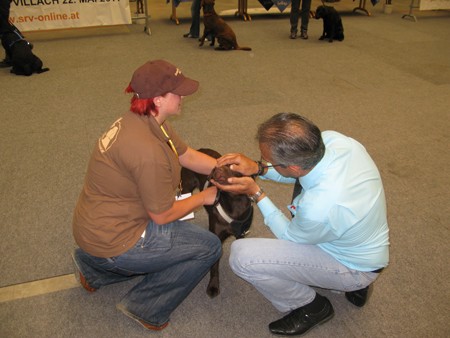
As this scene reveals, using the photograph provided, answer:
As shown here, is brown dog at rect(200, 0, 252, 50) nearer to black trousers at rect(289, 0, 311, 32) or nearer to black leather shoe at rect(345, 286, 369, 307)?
black trousers at rect(289, 0, 311, 32)

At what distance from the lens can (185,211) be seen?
162 centimetres

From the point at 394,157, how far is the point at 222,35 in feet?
10.4

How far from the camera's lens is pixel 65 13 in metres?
5.72

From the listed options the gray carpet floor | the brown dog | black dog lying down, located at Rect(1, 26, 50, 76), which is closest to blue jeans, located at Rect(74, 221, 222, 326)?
the gray carpet floor

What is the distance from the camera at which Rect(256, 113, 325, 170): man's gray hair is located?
1.37 meters

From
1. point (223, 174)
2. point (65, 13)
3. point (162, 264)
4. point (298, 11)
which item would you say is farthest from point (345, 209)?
point (65, 13)

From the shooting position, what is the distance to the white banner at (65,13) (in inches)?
218

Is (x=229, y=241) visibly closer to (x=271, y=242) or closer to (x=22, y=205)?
(x=271, y=242)

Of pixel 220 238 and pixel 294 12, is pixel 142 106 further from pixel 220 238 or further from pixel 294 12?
pixel 294 12

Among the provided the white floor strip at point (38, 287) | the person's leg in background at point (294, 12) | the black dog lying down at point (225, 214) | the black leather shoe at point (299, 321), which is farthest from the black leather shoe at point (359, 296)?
the person's leg in background at point (294, 12)

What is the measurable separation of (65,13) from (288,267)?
5594 mm

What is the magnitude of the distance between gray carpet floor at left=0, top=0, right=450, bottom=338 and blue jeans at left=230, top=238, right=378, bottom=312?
273 millimetres

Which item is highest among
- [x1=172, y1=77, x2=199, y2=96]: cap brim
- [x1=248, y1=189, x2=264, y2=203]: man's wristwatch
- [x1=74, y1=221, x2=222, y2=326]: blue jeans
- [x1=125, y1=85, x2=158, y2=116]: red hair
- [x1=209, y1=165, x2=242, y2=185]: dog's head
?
[x1=172, y1=77, x2=199, y2=96]: cap brim

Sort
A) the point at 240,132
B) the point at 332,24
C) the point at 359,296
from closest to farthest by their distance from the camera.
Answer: the point at 359,296, the point at 240,132, the point at 332,24
